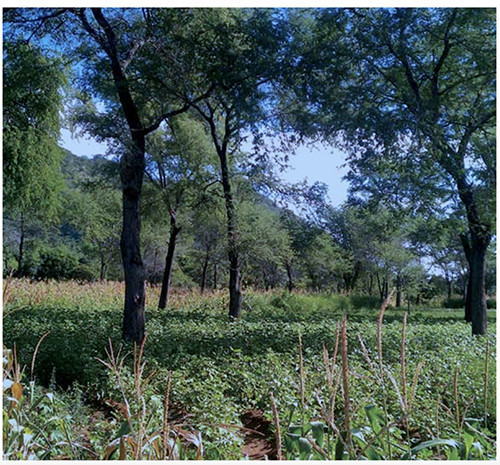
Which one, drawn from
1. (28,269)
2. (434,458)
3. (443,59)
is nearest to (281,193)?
(443,59)

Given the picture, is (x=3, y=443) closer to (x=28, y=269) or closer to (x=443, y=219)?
(x=443, y=219)

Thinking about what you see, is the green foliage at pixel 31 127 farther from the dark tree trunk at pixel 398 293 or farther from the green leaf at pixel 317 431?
the dark tree trunk at pixel 398 293

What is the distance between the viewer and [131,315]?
3.25 m

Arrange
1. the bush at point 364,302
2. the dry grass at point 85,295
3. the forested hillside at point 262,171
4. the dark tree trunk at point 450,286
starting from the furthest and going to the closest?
the dark tree trunk at point 450,286 → the dry grass at point 85,295 → the bush at point 364,302 → the forested hillside at point 262,171

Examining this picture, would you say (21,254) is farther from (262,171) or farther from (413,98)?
(413,98)

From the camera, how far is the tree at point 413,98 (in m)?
→ 3.01

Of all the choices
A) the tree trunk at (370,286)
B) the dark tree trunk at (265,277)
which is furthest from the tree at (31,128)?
the tree trunk at (370,286)

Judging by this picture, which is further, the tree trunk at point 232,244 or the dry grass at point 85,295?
the dry grass at point 85,295

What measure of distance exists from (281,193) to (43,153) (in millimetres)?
2402

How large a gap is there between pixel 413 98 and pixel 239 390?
8.11 ft

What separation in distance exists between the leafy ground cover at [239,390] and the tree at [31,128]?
125cm

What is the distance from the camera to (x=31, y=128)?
4043 millimetres

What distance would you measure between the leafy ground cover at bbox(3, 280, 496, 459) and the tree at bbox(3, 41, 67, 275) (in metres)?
1.25

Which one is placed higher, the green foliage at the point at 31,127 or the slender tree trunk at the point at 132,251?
the green foliage at the point at 31,127
